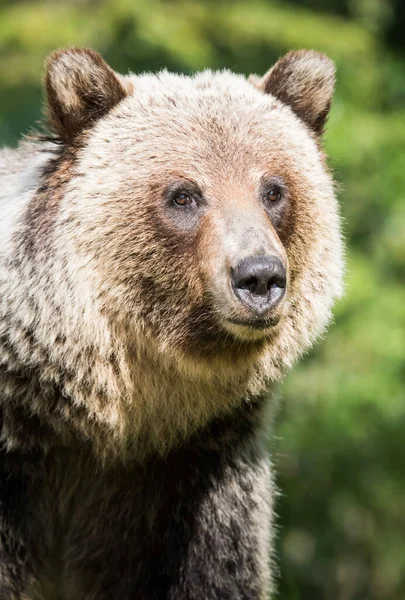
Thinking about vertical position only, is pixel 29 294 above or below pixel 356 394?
above

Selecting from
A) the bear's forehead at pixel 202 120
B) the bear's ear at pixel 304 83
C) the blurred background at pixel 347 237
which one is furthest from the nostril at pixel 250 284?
the blurred background at pixel 347 237

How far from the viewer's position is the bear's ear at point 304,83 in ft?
18.7

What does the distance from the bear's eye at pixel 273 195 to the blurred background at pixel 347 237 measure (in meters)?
4.74

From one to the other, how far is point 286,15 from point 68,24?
2.47 m

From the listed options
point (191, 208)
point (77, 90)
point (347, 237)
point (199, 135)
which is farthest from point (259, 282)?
point (347, 237)

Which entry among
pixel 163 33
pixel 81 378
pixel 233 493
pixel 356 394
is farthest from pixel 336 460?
pixel 81 378

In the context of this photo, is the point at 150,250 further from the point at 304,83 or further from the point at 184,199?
the point at 304,83

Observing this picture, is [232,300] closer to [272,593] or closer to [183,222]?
[183,222]

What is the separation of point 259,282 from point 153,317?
73cm

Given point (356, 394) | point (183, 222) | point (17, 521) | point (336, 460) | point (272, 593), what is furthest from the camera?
point (336, 460)

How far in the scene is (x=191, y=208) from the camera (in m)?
5.14

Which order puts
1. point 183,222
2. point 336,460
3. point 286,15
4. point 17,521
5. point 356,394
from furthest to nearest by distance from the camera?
1. point 286,15
2. point 336,460
3. point 356,394
4. point 17,521
5. point 183,222

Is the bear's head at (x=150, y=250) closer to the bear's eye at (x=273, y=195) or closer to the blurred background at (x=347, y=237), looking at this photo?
the bear's eye at (x=273, y=195)

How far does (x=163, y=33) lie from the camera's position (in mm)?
10836
